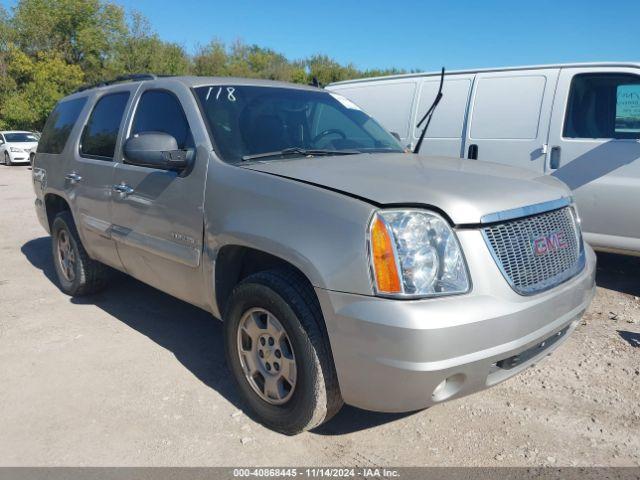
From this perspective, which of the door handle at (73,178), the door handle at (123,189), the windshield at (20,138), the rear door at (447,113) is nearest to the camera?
the door handle at (123,189)

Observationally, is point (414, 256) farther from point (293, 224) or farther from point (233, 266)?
point (233, 266)

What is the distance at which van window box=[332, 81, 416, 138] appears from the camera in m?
6.55

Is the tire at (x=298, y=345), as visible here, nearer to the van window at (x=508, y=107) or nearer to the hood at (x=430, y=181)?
the hood at (x=430, y=181)

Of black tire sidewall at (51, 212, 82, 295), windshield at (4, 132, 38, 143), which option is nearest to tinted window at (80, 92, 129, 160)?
black tire sidewall at (51, 212, 82, 295)

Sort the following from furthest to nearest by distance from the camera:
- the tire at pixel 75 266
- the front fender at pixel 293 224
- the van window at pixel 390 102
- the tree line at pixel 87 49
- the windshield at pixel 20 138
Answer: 1. the tree line at pixel 87 49
2. the windshield at pixel 20 138
3. the van window at pixel 390 102
4. the tire at pixel 75 266
5. the front fender at pixel 293 224

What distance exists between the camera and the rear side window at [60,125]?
4.98m

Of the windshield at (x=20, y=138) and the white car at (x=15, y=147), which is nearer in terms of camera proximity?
the white car at (x=15, y=147)

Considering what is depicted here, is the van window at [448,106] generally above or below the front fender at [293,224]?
above

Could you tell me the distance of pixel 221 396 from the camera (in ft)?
10.8

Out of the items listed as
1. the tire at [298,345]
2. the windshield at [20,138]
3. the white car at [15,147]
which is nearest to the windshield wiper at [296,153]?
the tire at [298,345]

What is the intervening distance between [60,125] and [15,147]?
19.9m

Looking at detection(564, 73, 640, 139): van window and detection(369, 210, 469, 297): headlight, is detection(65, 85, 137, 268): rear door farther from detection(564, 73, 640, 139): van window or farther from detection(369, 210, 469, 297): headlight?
detection(564, 73, 640, 139): van window

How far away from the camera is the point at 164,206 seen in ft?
11.2

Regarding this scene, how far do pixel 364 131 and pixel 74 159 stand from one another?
2.48 metres
